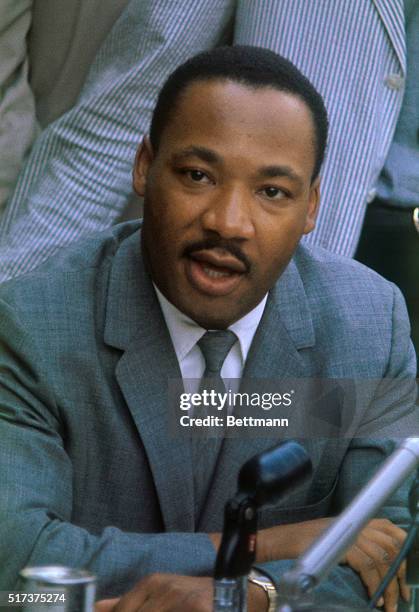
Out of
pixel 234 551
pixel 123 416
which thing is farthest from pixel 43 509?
pixel 234 551

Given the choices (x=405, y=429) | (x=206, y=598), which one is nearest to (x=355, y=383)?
(x=405, y=429)

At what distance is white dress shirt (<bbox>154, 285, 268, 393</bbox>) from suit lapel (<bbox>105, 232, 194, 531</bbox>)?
1 cm

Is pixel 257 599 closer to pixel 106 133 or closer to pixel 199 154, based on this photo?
pixel 199 154

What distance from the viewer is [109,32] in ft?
10.7

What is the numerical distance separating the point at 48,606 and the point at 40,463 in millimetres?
785

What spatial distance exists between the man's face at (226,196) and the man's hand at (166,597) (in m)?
0.56

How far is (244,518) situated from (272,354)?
0.96 metres

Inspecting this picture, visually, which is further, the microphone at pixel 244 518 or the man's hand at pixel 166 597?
the man's hand at pixel 166 597

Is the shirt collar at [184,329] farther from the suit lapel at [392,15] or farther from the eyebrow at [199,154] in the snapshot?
the suit lapel at [392,15]

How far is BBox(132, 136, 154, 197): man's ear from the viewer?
2482mm

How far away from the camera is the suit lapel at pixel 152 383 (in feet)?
7.74

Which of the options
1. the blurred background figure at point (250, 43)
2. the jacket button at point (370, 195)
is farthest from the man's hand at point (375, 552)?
the jacket button at point (370, 195)

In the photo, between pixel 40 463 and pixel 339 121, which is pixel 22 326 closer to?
pixel 40 463

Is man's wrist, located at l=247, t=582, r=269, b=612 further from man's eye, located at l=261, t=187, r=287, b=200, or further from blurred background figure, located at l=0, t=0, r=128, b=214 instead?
blurred background figure, located at l=0, t=0, r=128, b=214
